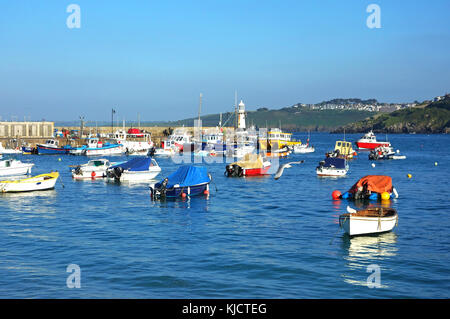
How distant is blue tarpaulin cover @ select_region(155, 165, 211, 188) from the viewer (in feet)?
142

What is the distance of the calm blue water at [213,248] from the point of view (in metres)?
19.6

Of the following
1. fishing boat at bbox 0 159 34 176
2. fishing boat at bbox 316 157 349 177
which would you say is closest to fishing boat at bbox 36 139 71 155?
fishing boat at bbox 0 159 34 176

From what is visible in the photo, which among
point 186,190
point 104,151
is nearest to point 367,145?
point 104,151

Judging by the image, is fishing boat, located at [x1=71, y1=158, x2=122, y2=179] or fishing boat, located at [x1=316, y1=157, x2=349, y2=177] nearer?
fishing boat, located at [x1=71, y1=158, x2=122, y2=179]

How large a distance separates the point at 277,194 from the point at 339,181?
1345cm

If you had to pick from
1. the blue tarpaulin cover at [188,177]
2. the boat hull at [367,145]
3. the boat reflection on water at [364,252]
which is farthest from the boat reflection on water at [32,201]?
the boat hull at [367,145]

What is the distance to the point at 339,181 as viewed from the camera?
194 feet

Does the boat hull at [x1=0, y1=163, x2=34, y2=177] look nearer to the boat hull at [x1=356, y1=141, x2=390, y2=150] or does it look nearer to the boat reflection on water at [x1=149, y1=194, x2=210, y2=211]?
the boat reflection on water at [x1=149, y1=194, x2=210, y2=211]

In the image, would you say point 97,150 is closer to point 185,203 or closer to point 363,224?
point 185,203

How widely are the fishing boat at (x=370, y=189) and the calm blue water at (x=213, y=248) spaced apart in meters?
1.87

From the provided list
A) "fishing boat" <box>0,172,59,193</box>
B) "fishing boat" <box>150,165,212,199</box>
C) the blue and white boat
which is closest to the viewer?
"fishing boat" <box>150,165,212,199</box>
